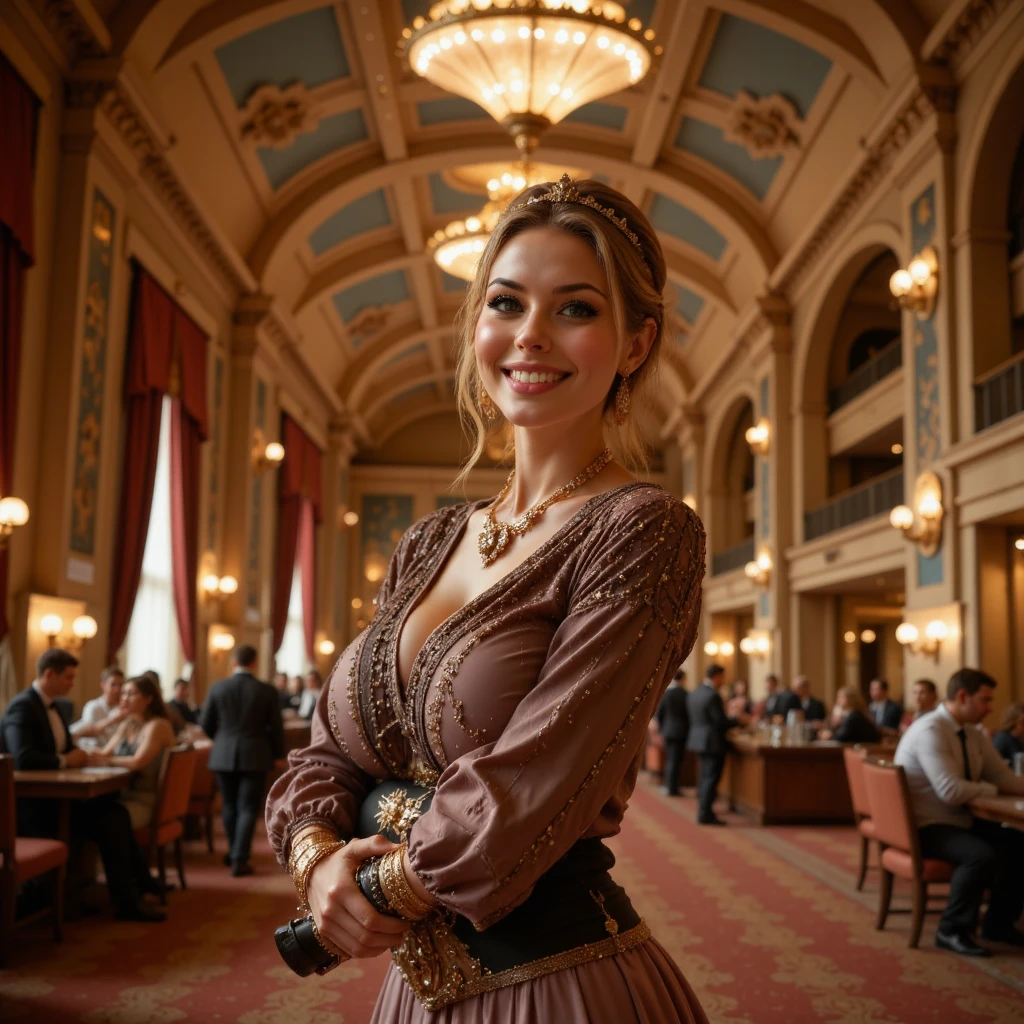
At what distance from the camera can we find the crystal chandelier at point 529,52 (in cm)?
851

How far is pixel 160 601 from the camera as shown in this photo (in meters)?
13.1

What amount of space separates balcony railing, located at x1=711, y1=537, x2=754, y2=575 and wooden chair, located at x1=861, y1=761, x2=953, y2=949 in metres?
13.9

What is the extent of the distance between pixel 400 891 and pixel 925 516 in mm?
10737

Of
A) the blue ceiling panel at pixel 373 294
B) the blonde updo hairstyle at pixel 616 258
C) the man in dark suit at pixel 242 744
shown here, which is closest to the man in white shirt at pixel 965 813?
the man in dark suit at pixel 242 744

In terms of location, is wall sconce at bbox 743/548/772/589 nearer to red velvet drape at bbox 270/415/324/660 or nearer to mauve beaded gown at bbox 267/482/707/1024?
red velvet drape at bbox 270/415/324/660

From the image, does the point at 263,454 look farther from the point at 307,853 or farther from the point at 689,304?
the point at 307,853

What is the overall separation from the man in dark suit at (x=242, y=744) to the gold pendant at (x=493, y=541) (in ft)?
22.1

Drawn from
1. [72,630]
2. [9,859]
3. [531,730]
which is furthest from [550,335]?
[72,630]

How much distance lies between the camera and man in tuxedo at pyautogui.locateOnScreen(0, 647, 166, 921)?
6.22 m

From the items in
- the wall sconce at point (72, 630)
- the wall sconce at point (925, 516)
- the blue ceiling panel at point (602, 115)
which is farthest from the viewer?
the blue ceiling panel at point (602, 115)

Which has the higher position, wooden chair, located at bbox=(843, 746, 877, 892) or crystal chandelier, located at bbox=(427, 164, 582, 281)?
crystal chandelier, located at bbox=(427, 164, 582, 281)

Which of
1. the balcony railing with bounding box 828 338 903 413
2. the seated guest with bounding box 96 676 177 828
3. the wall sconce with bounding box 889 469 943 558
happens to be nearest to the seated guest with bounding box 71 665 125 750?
the seated guest with bounding box 96 676 177 828

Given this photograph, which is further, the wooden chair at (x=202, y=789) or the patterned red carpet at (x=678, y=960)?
the wooden chair at (x=202, y=789)

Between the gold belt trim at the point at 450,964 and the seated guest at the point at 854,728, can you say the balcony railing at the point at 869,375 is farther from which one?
the gold belt trim at the point at 450,964
